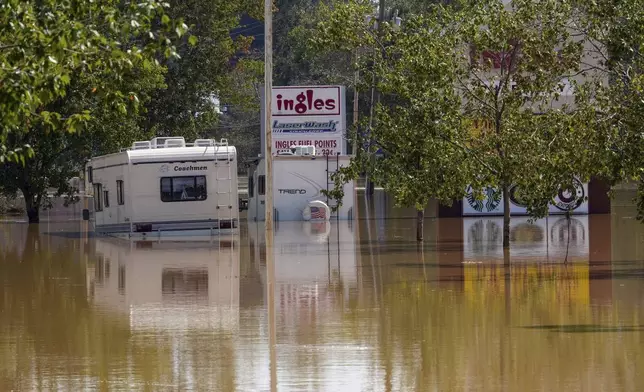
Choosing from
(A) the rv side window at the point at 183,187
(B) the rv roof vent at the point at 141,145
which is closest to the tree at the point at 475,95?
(A) the rv side window at the point at 183,187

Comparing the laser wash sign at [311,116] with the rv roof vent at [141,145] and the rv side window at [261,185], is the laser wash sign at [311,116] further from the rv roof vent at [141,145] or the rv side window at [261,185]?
the rv roof vent at [141,145]

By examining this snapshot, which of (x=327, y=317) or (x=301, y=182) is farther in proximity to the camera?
(x=301, y=182)

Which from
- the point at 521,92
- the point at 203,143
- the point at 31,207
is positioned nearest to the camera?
the point at 521,92

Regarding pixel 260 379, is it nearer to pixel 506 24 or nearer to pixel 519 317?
pixel 519 317

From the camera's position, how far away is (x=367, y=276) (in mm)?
22344

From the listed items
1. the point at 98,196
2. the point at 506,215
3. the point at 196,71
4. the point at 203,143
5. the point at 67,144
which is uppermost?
the point at 196,71

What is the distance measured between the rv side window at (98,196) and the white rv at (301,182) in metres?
7.91

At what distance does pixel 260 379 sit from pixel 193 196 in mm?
21814

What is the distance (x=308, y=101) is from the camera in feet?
151

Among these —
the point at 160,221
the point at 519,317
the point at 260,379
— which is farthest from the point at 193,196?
the point at 260,379

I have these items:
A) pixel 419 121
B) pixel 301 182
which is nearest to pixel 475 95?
pixel 419 121

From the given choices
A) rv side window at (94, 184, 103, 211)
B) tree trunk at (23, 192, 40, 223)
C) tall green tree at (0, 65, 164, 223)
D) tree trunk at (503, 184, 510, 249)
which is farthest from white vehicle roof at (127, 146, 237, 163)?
tree trunk at (23, 192, 40, 223)

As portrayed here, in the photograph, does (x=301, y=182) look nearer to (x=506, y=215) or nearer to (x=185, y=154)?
(x=185, y=154)

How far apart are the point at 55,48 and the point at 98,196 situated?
93.8 feet
